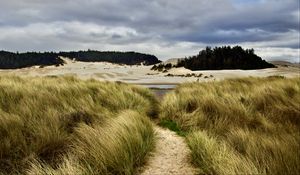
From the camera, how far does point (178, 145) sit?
6660mm

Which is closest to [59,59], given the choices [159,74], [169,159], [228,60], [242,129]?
[228,60]

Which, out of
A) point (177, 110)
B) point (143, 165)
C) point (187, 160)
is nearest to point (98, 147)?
point (143, 165)

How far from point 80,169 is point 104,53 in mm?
113445

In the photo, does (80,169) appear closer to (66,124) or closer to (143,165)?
(143,165)

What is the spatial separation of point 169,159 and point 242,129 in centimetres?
184

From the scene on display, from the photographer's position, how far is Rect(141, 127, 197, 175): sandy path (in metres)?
5.33

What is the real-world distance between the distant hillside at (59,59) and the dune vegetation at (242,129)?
75549 millimetres

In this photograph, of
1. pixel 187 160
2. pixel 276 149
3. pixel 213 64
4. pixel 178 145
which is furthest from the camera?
pixel 213 64

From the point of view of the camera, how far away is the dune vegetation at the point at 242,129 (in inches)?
187

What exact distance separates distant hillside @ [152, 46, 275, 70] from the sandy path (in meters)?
40.9

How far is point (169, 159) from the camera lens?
19.2 feet

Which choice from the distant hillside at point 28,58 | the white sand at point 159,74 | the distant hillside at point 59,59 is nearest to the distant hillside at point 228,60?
the white sand at point 159,74

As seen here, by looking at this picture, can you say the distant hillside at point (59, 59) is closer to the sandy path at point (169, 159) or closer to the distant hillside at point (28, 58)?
the distant hillside at point (28, 58)

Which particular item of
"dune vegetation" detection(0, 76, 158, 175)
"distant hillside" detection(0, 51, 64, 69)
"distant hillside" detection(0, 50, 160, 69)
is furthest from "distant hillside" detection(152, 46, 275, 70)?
"distant hillside" detection(0, 51, 64, 69)
